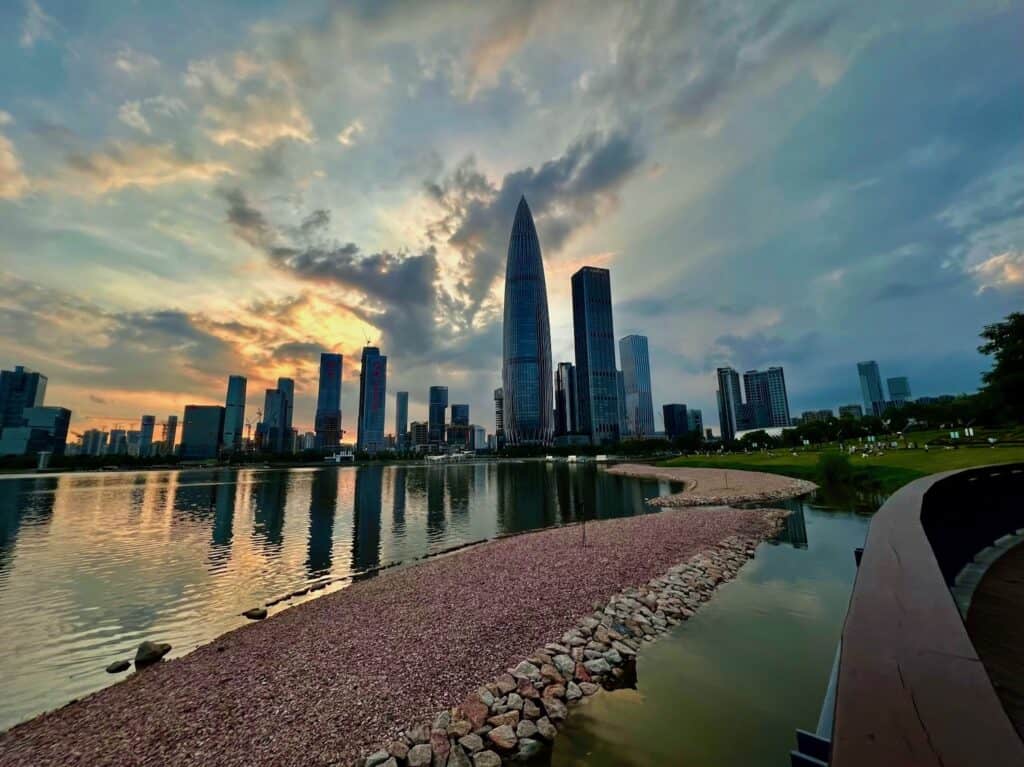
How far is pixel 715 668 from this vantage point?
11.2 metres

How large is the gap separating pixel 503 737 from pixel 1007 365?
50290 millimetres

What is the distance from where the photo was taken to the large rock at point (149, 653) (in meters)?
13.6

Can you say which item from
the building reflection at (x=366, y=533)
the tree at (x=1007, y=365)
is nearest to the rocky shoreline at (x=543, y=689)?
the building reflection at (x=366, y=533)

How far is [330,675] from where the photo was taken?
10984 mm

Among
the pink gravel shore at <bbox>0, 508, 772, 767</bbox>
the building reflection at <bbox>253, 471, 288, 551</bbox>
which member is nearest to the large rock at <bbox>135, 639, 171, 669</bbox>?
the pink gravel shore at <bbox>0, 508, 772, 767</bbox>

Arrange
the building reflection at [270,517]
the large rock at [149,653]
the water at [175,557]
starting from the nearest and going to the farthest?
the large rock at [149,653], the water at [175,557], the building reflection at [270,517]

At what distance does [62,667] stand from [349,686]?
436 inches

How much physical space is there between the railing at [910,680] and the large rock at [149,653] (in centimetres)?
1879

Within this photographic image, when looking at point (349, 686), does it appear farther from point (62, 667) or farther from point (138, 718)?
point (62, 667)

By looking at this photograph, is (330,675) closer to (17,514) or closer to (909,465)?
(909,465)

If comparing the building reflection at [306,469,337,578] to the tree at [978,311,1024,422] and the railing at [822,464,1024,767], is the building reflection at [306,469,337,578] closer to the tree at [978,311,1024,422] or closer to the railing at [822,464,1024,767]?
the railing at [822,464,1024,767]

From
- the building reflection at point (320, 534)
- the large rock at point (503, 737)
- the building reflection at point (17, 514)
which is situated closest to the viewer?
the large rock at point (503, 737)

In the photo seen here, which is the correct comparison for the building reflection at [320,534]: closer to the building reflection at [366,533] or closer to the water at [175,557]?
the water at [175,557]

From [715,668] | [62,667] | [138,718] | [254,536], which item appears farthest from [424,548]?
[715,668]
